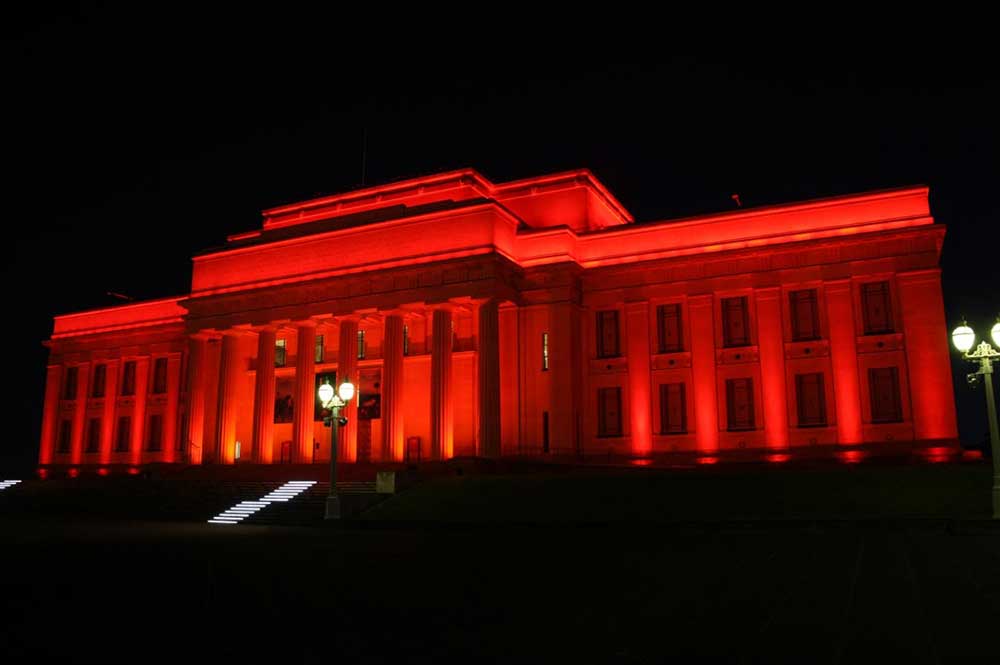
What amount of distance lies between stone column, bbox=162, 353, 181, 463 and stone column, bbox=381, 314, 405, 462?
1890 centimetres

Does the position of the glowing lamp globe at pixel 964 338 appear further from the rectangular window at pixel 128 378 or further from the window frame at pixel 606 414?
the rectangular window at pixel 128 378

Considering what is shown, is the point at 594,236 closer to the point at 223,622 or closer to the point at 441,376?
the point at 441,376

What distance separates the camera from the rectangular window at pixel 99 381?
2282 inches

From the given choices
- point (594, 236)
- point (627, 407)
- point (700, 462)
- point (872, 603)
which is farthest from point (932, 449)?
point (872, 603)

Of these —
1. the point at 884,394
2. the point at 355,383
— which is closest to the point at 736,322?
the point at 884,394

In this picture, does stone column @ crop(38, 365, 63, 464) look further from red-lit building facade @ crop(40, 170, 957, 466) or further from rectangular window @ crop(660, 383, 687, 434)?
rectangular window @ crop(660, 383, 687, 434)

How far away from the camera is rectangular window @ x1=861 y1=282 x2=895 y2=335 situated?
3753 cm

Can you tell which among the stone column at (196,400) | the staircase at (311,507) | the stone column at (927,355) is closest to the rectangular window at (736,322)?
the stone column at (927,355)

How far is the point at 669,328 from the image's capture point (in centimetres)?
4131

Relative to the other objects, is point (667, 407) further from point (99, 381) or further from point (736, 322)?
point (99, 381)

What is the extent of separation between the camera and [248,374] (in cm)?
4878

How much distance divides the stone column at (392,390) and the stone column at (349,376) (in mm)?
1663

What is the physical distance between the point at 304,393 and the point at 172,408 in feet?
50.5

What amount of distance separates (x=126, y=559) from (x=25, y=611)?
6630 mm
